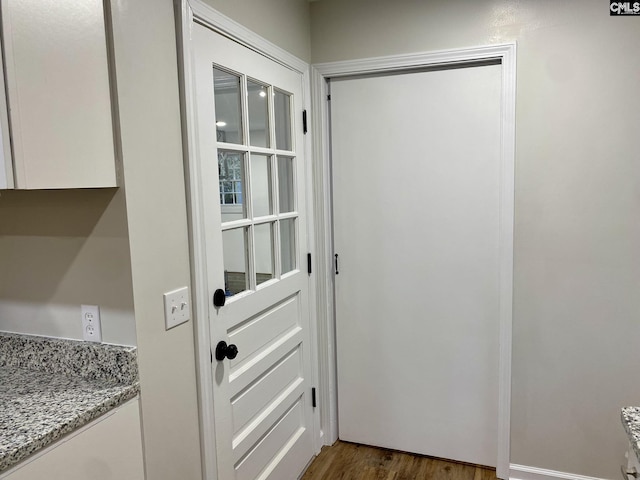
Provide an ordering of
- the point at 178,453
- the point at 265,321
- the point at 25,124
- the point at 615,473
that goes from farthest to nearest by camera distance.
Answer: the point at 615,473 < the point at 265,321 < the point at 178,453 < the point at 25,124

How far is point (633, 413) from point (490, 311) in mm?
1250

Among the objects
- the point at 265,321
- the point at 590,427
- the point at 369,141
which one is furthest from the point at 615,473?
the point at 369,141

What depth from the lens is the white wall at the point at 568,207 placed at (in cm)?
211

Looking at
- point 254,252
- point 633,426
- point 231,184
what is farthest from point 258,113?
point 633,426

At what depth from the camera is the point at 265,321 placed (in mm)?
2107

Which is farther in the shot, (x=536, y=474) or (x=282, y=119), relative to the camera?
(x=536, y=474)

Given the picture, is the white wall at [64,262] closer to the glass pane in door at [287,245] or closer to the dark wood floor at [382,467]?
the glass pane in door at [287,245]

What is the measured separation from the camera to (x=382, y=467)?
2.54 metres

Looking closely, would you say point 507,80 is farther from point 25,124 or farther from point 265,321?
point 25,124

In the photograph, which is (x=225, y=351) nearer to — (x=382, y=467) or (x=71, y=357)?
(x=71, y=357)

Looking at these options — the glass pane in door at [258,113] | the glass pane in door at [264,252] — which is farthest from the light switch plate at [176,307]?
the glass pane in door at [258,113]

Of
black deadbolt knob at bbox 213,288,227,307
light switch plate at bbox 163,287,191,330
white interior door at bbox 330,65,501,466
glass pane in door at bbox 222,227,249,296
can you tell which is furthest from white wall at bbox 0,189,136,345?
white interior door at bbox 330,65,501,466

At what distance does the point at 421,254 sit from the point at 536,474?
1.20 meters

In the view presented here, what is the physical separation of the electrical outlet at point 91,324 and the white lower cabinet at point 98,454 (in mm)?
226
